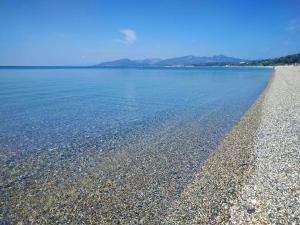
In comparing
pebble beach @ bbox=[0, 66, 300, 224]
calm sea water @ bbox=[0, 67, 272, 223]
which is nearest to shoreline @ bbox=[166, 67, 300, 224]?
pebble beach @ bbox=[0, 66, 300, 224]

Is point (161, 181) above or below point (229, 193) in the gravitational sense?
below

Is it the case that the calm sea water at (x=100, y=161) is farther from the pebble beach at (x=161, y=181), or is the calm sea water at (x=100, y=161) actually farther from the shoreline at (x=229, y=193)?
the shoreline at (x=229, y=193)

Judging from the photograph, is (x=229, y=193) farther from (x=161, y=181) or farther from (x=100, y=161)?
(x=100, y=161)

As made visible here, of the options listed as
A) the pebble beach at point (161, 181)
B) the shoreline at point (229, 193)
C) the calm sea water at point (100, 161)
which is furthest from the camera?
the calm sea water at point (100, 161)

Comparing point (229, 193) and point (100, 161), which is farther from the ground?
point (229, 193)

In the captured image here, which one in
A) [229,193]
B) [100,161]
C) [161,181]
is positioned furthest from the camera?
[100,161]

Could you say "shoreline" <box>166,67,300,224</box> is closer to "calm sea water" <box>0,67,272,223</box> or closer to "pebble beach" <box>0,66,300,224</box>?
"pebble beach" <box>0,66,300,224</box>

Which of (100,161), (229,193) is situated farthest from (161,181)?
(100,161)

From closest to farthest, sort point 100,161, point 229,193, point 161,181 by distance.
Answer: point 229,193, point 161,181, point 100,161

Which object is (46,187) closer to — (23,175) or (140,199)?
(23,175)

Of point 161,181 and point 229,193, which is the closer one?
point 229,193

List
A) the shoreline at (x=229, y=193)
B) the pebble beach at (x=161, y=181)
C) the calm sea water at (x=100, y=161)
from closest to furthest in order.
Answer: the shoreline at (x=229, y=193), the pebble beach at (x=161, y=181), the calm sea water at (x=100, y=161)

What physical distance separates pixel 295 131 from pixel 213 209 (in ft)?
25.4

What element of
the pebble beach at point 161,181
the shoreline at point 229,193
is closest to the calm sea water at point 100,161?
the pebble beach at point 161,181
